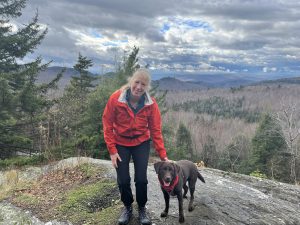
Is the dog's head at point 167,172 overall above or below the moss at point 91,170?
above

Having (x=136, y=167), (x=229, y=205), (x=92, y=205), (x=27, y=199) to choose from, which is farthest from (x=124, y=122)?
(x=27, y=199)

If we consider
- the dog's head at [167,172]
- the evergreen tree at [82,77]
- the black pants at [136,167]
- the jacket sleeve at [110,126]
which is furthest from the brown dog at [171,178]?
the evergreen tree at [82,77]

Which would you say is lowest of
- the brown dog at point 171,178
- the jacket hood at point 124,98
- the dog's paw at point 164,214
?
the dog's paw at point 164,214

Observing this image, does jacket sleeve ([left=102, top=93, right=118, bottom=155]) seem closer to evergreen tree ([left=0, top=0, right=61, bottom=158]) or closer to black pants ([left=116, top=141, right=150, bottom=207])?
black pants ([left=116, top=141, right=150, bottom=207])

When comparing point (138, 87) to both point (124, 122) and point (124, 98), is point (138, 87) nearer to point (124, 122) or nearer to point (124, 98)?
point (124, 98)

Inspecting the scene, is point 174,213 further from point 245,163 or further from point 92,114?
point 245,163

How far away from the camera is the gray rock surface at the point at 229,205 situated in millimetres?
5969

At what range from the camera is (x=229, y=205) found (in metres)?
6.63

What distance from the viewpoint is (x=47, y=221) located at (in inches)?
242

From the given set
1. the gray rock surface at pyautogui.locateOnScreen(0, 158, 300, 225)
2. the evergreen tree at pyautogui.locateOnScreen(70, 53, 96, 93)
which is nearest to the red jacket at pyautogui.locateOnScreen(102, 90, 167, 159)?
the gray rock surface at pyautogui.locateOnScreen(0, 158, 300, 225)

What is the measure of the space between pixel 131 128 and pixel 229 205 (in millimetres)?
2688

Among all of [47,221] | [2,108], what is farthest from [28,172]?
[2,108]

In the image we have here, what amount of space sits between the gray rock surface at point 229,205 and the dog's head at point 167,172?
2.92 feet

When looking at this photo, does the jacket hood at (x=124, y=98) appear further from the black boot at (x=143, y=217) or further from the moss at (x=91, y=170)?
the moss at (x=91, y=170)
